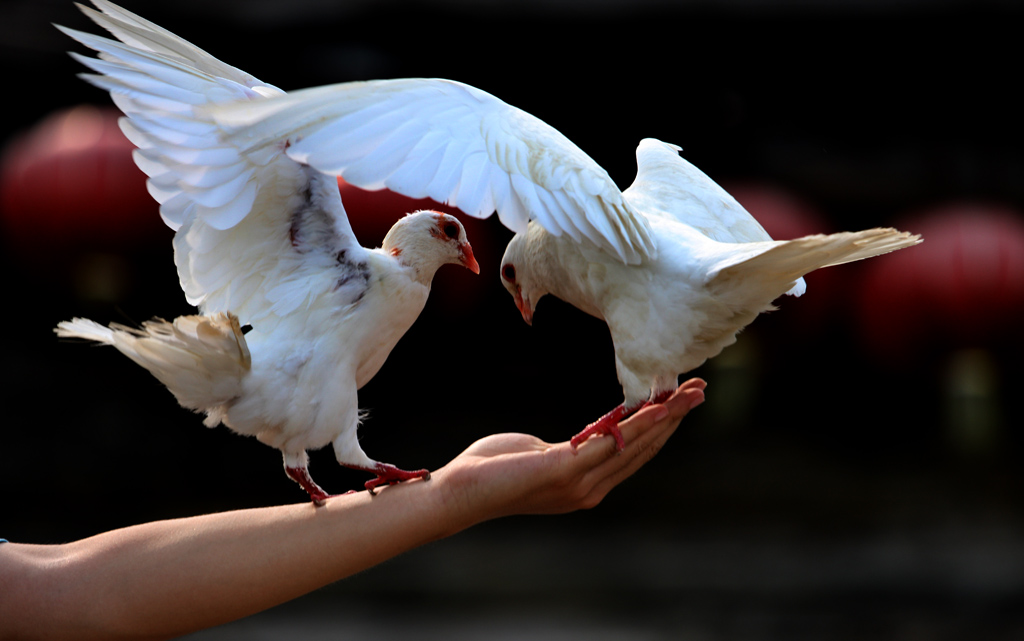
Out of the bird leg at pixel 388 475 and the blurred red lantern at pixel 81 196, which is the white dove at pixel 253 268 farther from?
the blurred red lantern at pixel 81 196

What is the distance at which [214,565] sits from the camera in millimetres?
1092

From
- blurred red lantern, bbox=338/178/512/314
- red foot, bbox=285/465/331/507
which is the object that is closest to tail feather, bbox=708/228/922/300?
red foot, bbox=285/465/331/507

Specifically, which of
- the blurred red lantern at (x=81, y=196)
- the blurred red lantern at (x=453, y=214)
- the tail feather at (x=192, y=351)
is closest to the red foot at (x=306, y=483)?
the tail feather at (x=192, y=351)

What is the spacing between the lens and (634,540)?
3.90 m

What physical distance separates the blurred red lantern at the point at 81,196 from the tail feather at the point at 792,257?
5.80 feet

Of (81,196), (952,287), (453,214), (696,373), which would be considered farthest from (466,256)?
(696,373)

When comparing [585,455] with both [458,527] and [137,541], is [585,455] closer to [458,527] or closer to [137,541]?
[458,527]

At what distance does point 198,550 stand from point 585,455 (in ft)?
1.75

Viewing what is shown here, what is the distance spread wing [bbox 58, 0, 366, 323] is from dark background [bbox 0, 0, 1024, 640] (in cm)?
139

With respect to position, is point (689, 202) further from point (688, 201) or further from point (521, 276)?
point (521, 276)

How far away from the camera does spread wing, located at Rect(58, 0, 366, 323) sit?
3.49 ft

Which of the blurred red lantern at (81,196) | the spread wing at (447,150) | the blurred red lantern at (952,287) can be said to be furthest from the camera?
the blurred red lantern at (952,287)

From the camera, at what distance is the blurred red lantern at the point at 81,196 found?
2328mm

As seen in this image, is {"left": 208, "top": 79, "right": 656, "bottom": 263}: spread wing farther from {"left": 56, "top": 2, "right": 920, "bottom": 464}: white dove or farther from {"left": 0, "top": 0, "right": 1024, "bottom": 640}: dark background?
{"left": 0, "top": 0, "right": 1024, "bottom": 640}: dark background
